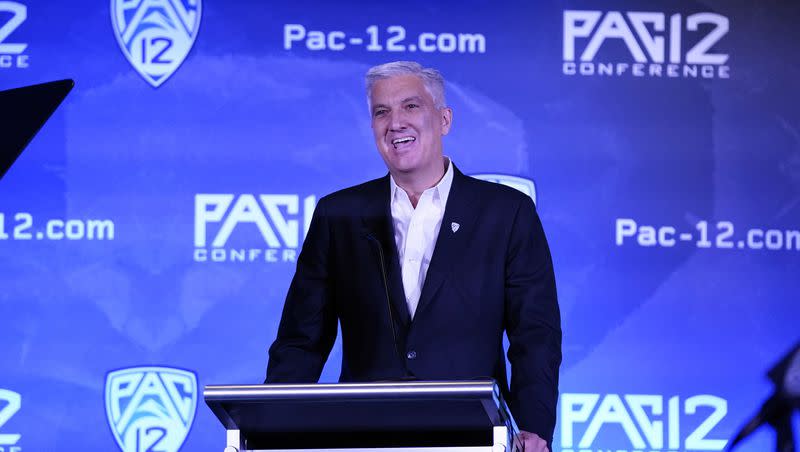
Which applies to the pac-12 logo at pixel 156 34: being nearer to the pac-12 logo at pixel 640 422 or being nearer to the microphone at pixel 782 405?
the pac-12 logo at pixel 640 422

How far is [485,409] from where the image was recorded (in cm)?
180

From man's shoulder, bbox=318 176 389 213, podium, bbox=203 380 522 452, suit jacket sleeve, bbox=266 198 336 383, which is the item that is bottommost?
podium, bbox=203 380 522 452

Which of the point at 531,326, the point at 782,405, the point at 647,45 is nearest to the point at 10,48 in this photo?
the point at 647,45

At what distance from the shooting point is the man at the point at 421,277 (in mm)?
2615

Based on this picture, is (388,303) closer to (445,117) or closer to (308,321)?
(308,321)

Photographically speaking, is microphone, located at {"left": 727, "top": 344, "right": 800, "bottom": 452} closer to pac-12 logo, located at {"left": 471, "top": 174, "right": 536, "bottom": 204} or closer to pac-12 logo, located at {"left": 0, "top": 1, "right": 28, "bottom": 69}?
pac-12 logo, located at {"left": 471, "top": 174, "right": 536, "bottom": 204}

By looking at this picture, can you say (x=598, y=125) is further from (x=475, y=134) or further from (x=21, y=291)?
(x=21, y=291)

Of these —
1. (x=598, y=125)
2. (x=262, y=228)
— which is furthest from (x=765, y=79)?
(x=262, y=228)

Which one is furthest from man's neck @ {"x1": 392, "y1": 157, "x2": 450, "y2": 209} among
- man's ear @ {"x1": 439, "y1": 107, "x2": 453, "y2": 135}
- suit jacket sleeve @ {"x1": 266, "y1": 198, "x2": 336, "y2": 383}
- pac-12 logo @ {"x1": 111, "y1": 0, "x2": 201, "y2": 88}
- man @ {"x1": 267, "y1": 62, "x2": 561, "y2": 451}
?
pac-12 logo @ {"x1": 111, "y1": 0, "x2": 201, "y2": 88}

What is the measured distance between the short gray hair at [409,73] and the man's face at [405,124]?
11 millimetres

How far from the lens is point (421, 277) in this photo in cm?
270

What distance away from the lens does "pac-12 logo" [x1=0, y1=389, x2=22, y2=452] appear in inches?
166

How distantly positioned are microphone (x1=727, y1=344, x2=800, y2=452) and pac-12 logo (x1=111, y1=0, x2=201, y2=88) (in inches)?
99.0

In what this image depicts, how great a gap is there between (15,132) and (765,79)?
112 inches
